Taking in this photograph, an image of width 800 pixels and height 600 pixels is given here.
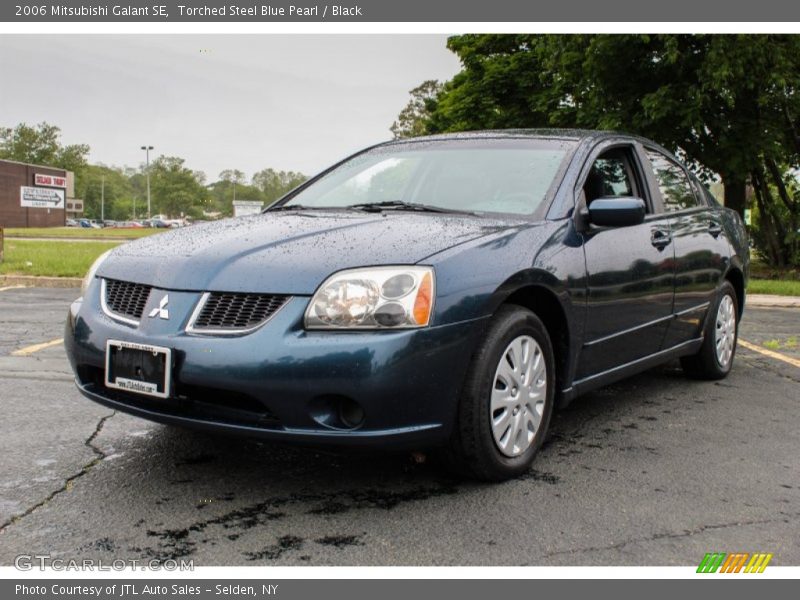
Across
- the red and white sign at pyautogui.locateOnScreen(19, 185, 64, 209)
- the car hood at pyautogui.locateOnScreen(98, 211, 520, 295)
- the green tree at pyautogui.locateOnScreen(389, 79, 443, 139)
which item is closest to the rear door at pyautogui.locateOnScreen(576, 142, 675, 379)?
the car hood at pyautogui.locateOnScreen(98, 211, 520, 295)

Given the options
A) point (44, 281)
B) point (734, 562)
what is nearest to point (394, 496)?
point (734, 562)

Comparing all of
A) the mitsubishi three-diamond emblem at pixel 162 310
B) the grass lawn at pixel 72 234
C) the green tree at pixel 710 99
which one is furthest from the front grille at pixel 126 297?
the grass lawn at pixel 72 234

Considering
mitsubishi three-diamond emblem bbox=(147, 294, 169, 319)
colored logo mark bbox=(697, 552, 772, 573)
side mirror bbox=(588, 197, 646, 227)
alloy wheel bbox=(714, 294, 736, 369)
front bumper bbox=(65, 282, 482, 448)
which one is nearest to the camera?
colored logo mark bbox=(697, 552, 772, 573)

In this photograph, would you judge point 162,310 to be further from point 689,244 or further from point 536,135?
point 689,244

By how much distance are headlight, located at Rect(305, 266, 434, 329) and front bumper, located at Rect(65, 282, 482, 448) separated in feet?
0.13

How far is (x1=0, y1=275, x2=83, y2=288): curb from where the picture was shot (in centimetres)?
1187

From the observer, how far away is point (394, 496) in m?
3.26

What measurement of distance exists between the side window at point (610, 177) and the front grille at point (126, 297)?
219 centimetres

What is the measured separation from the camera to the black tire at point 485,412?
3203mm

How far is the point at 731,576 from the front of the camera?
266 centimetres

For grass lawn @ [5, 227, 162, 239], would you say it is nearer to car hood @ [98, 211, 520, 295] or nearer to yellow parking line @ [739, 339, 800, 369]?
yellow parking line @ [739, 339, 800, 369]

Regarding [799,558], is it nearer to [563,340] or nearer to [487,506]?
[487,506]

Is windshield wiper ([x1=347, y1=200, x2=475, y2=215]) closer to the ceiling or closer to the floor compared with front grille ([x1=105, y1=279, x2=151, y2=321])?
closer to the ceiling

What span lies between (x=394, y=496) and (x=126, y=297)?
1.33 metres
